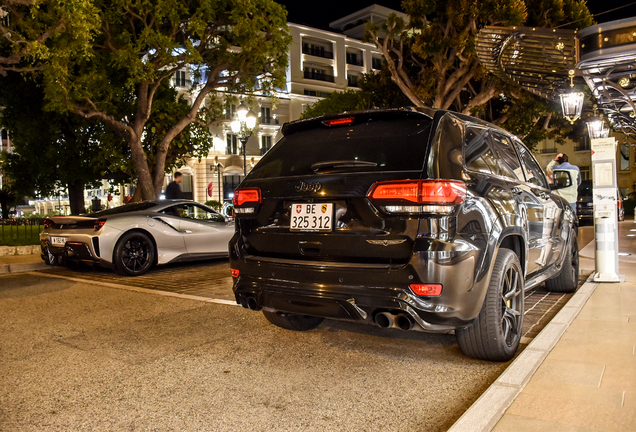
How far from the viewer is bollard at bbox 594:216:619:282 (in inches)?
274

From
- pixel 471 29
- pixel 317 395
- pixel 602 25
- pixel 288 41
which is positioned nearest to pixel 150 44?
pixel 288 41

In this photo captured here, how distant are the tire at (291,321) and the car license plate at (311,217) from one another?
133 centimetres

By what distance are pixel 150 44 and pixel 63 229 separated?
388 inches

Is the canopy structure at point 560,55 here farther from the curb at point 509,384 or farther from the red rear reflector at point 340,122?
the red rear reflector at point 340,122

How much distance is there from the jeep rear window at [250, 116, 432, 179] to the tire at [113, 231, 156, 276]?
5.47 m

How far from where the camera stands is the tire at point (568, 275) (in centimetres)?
630

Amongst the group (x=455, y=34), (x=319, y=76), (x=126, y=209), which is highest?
(x=319, y=76)

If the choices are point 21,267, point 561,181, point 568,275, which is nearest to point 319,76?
point 21,267

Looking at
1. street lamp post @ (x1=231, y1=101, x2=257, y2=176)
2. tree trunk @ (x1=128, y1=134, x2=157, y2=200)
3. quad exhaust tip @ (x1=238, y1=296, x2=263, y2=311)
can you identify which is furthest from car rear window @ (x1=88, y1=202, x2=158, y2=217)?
tree trunk @ (x1=128, y1=134, x2=157, y2=200)

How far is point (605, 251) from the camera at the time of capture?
6965 millimetres

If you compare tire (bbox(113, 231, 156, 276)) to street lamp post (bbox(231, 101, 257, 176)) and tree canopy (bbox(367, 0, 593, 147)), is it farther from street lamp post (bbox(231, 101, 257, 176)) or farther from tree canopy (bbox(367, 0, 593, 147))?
tree canopy (bbox(367, 0, 593, 147))

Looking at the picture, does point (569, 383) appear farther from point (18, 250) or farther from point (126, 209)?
point (18, 250)

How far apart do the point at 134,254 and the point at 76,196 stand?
655 inches

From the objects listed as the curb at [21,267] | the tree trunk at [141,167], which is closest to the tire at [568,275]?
the curb at [21,267]
